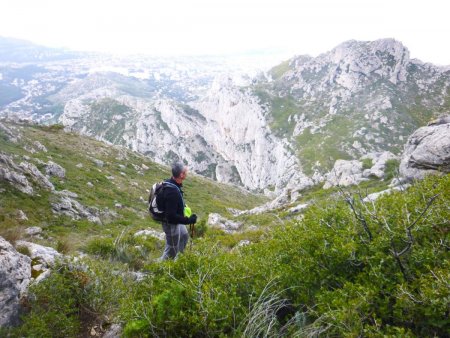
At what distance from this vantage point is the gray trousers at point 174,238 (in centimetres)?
862

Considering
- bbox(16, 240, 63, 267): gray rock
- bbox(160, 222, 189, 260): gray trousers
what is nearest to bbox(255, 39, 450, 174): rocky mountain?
bbox(160, 222, 189, 260): gray trousers

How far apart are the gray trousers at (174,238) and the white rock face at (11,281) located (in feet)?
10.8

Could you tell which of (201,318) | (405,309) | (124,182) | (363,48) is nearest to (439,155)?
(405,309)

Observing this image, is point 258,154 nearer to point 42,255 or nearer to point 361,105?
point 361,105

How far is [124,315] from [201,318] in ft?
4.17

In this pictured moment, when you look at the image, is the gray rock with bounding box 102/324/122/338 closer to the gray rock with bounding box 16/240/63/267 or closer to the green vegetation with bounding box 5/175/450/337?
the green vegetation with bounding box 5/175/450/337

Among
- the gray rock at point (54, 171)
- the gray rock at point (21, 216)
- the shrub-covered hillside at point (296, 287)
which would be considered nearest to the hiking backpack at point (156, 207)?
the shrub-covered hillside at point (296, 287)

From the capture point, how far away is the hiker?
816 centimetres

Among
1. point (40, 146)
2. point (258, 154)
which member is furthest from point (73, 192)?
point (258, 154)

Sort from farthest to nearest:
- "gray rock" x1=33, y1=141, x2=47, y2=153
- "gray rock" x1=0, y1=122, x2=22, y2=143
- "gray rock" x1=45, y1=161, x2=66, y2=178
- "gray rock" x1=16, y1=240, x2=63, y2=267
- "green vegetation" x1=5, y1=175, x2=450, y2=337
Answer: "gray rock" x1=33, y1=141, x2=47, y2=153, "gray rock" x1=0, y1=122, x2=22, y2=143, "gray rock" x1=45, y1=161, x2=66, y2=178, "gray rock" x1=16, y1=240, x2=63, y2=267, "green vegetation" x1=5, y1=175, x2=450, y2=337

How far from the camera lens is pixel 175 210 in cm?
821

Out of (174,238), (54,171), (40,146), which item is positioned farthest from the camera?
(40,146)

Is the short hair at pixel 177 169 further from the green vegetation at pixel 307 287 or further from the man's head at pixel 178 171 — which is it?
the green vegetation at pixel 307 287

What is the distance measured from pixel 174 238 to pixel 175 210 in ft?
3.34
